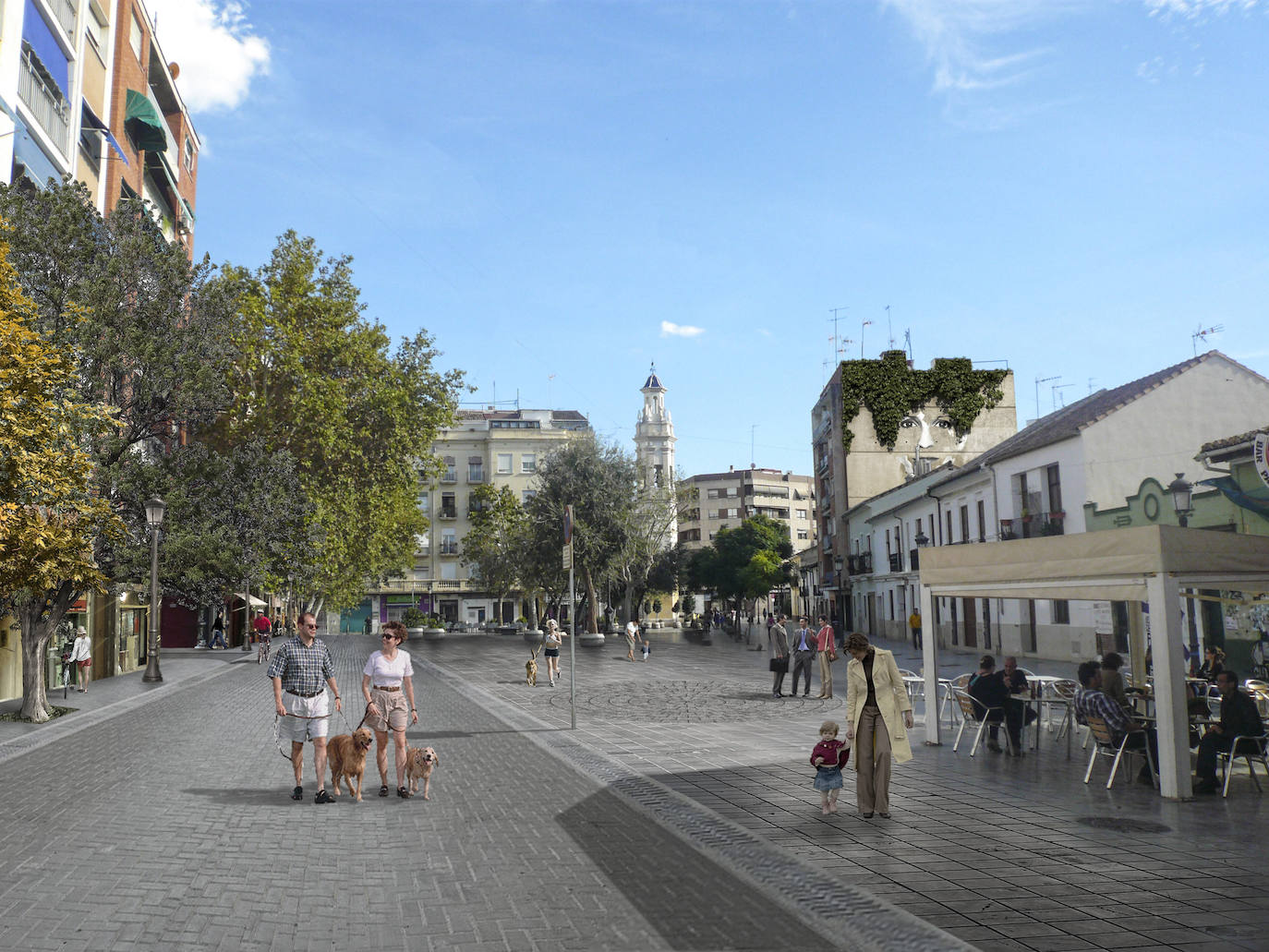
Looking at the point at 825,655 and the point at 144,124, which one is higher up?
the point at 144,124

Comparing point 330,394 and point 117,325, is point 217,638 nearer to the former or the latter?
point 330,394

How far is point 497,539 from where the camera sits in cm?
6475

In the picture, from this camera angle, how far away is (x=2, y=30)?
74.2 ft

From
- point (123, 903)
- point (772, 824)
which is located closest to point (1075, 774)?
point (772, 824)

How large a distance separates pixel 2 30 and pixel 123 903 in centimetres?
2292

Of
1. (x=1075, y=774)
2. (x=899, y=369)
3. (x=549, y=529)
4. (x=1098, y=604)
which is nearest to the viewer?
(x=1075, y=774)

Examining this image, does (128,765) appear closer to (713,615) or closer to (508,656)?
(508,656)

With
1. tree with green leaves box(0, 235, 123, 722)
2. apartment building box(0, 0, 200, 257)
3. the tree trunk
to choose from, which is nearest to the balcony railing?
apartment building box(0, 0, 200, 257)

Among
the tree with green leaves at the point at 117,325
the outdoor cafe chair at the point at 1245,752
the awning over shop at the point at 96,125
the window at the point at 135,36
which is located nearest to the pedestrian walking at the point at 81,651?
the tree with green leaves at the point at 117,325

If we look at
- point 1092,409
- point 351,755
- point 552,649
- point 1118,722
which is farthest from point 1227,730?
point 1092,409

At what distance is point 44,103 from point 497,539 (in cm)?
4170

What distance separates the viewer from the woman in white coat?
8578 mm

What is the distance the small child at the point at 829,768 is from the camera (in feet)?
28.6

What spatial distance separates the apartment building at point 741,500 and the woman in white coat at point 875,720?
113 m
